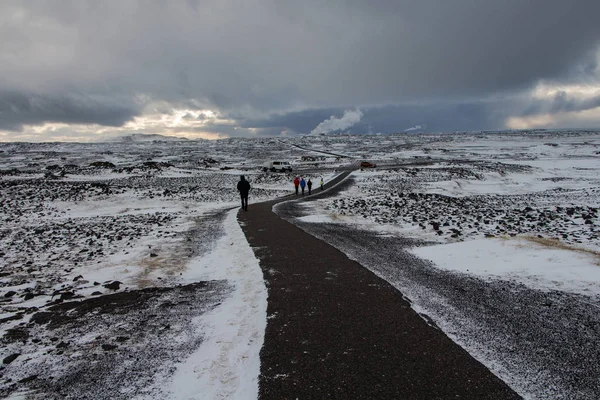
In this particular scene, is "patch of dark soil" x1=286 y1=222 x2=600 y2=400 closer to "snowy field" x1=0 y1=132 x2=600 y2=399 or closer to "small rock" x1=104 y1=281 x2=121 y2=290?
"snowy field" x1=0 y1=132 x2=600 y2=399

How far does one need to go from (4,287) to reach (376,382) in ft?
31.7

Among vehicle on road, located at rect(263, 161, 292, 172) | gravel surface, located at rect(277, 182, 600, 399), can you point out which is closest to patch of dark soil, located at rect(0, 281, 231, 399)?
gravel surface, located at rect(277, 182, 600, 399)

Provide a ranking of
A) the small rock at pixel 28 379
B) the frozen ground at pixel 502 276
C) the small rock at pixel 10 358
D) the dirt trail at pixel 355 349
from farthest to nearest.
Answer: the small rock at pixel 10 358 → the frozen ground at pixel 502 276 → the small rock at pixel 28 379 → the dirt trail at pixel 355 349

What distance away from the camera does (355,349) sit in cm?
498

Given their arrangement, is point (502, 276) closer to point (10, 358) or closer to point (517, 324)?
A: point (517, 324)

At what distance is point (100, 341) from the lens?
218 inches

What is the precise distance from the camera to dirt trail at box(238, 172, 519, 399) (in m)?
4.08

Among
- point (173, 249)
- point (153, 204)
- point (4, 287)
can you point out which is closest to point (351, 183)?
point (153, 204)

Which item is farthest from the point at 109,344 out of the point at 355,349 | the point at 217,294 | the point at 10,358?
the point at 355,349

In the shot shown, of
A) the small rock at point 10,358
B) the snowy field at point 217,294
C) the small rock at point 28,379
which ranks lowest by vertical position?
the snowy field at point 217,294

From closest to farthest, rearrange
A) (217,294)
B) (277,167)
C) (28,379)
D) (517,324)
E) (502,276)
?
1. (28,379)
2. (517,324)
3. (217,294)
4. (502,276)
5. (277,167)

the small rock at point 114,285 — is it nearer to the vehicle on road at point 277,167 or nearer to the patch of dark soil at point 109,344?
the patch of dark soil at point 109,344

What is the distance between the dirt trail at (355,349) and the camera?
4082mm

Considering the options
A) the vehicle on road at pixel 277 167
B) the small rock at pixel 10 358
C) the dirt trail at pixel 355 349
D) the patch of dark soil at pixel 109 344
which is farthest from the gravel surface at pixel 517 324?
the vehicle on road at pixel 277 167
